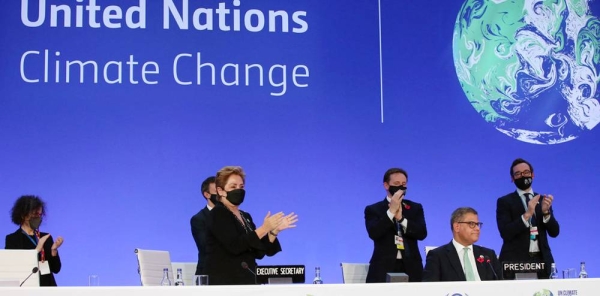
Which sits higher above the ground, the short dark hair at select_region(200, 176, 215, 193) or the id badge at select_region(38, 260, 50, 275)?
the short dark hair at select_region(200, 176, 215, 193)

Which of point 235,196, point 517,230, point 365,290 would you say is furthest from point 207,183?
Answer: point 365,290

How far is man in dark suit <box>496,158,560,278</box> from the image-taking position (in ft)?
18.1

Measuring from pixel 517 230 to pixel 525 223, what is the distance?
64 mm

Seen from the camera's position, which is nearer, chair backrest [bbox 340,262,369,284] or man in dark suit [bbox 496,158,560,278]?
chair backrest [bbox 340,262,369,284]

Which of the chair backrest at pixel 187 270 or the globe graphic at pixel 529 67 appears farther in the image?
the globe graphic at pixel 529 67

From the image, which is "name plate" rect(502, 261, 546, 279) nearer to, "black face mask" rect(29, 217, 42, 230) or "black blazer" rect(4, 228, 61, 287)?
"black blazer" rect(4, 228, 61, 287)

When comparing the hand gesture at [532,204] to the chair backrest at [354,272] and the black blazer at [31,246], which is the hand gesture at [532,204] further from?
the black blazer at [31,246]

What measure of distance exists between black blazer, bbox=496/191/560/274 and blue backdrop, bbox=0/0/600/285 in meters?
1.11

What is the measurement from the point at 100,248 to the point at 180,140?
93cm

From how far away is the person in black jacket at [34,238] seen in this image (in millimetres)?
5398

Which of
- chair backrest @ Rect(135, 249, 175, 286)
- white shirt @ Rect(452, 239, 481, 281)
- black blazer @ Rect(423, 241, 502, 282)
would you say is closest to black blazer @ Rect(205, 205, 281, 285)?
chair backrest @ Rect(135, 249, 175, 286)

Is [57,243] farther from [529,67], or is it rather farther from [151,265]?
[529,67]

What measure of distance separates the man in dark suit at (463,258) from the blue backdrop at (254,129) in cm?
199

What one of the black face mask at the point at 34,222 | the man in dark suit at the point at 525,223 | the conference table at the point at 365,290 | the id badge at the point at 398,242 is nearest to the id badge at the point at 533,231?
the man in dark suit at the point at 525,223
